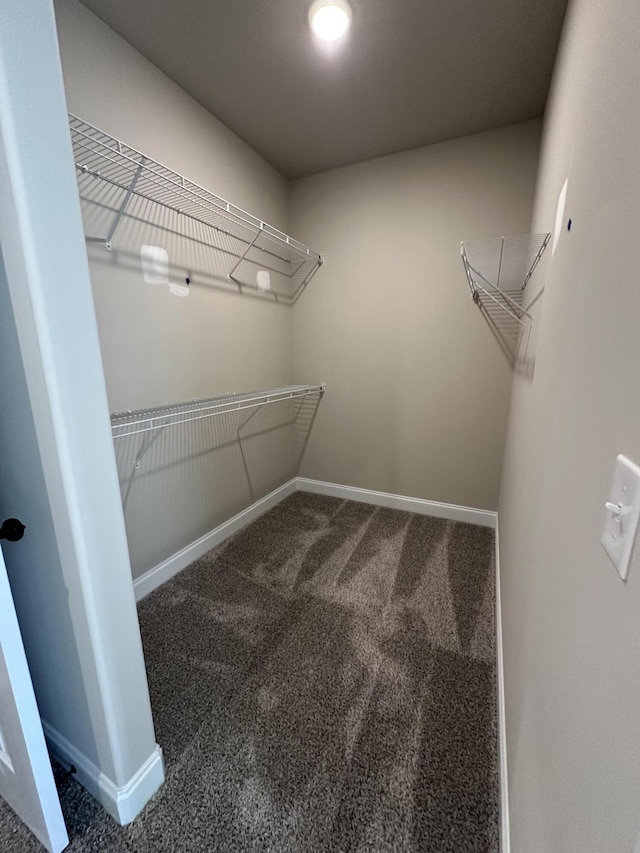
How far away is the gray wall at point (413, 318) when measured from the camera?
7.18 ft

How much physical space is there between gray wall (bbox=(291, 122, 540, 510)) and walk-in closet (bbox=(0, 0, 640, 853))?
2 centimetres

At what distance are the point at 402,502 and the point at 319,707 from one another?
5.52 ft

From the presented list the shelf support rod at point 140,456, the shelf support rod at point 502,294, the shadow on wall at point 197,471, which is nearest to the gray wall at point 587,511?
the shelf support rod at point 502,294

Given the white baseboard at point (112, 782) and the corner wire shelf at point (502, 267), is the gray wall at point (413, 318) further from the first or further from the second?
the white baseboard at point (112, 782)

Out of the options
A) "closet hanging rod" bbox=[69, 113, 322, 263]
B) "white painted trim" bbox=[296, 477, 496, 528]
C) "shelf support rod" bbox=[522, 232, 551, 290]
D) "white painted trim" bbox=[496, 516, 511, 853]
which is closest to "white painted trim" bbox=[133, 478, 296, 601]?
"white painted trim" bbox=[296, 477, 496, 528]

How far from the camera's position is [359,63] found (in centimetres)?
161

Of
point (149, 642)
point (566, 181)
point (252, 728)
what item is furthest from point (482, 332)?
point (149, 642)

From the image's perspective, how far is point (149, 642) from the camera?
1550mm

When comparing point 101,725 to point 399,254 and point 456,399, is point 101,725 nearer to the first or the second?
point 456,399

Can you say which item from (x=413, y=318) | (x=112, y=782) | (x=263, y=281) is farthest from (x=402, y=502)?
(x=112, y=782)

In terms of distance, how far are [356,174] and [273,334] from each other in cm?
123

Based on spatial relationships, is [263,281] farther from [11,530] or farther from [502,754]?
[502,754]

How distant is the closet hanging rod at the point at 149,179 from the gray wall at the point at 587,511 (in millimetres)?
1396

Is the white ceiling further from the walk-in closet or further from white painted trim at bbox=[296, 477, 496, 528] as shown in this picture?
white painted trim at bbox=[296, 477, 496, 528]
